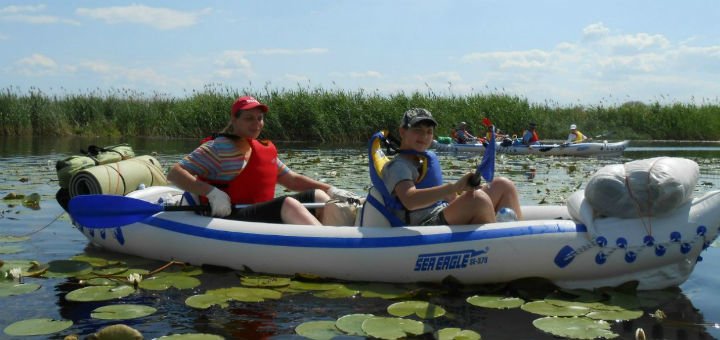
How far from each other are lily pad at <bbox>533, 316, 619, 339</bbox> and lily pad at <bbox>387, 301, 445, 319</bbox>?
1.70 feet

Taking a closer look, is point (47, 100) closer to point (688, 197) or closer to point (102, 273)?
point (102, 273)

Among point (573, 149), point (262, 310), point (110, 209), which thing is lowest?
point (262, 310)

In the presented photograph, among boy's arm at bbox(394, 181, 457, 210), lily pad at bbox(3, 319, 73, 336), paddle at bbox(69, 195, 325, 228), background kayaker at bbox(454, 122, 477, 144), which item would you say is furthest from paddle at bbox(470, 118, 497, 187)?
background kayaker at bbox(454, 122, 477, 144)

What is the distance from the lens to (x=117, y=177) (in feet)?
18.7

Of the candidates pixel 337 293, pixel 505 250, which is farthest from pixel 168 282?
pixel 505 250

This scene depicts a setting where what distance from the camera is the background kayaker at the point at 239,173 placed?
4766 millimetres

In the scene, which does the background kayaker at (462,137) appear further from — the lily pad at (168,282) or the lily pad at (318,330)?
the lily pad at (318,330)

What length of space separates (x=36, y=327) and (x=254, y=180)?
1.87 metres

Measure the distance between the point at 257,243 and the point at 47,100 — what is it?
2049cm

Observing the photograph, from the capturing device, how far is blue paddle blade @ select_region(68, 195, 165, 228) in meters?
5.10

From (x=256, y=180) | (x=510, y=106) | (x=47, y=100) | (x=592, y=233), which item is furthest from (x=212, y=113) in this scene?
(x=592, y=233)

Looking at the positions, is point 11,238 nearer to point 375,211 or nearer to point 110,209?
point 110,209

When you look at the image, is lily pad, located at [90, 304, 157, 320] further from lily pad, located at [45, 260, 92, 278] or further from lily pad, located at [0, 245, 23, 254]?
lily pad, located at [0, 245, 23, 254]

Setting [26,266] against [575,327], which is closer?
[575,327]
